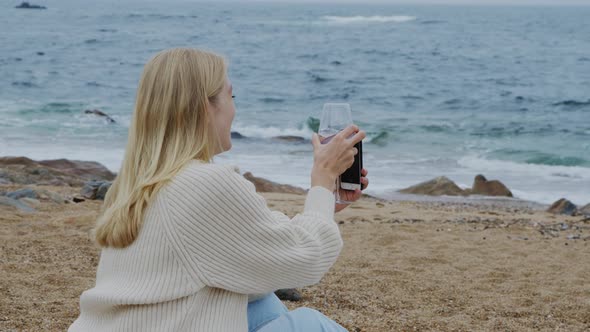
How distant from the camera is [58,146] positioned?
55.4 feet

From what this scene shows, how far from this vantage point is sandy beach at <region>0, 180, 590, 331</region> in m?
4.89

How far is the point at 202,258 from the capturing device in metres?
2.22

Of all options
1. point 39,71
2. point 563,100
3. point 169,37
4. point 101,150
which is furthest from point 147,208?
point 169,37

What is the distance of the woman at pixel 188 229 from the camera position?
2.21m

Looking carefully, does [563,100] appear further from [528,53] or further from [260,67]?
[528,53]

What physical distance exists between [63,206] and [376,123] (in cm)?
1475

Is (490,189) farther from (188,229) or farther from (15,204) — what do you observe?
(188,229)

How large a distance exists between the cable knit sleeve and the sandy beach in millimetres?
2466

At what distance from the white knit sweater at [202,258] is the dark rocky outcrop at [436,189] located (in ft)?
35.7

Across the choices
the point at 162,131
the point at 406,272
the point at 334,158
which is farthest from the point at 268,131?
the point at 162,131

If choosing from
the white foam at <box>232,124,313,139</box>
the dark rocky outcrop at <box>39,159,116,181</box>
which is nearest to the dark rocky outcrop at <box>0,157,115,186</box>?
the dark rocky outcrop at <box>39,159,116,181</box>

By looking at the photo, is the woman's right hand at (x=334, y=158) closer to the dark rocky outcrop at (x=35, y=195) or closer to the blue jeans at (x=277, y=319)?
the blue jeans at (x=277, y=319)

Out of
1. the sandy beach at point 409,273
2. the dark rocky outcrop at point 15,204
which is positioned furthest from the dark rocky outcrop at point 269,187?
the dark rocky outcrop at point 15,204

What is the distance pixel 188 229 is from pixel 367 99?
25627 millimetres
